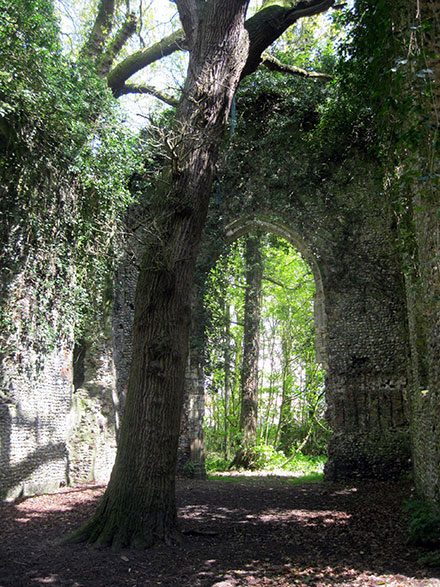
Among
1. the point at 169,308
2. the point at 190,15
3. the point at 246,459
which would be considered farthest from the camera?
the point at 246,459

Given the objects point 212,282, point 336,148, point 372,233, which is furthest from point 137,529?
point 336,148

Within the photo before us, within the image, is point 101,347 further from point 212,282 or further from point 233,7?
point 233,7

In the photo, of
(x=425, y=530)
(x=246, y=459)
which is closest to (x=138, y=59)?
(x=246, y=459)

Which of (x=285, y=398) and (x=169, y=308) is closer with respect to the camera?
(x=169, y=308)

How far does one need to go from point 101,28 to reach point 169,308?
28.2 ft

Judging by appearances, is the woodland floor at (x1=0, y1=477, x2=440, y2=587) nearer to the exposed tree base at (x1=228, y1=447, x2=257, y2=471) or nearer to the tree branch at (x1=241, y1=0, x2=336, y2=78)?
the exposed tree base at (x1=228, y1=447, x2=257, y2=471)

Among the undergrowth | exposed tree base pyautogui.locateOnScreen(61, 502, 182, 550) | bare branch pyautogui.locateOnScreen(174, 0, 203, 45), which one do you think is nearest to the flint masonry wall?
the undergrowth

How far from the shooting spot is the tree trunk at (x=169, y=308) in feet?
14.9

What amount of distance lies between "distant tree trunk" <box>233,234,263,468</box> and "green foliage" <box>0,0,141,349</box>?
6.64 m

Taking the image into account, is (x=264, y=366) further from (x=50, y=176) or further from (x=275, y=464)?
(x=50, y=176)

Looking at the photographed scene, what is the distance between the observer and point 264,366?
1723 centimetres

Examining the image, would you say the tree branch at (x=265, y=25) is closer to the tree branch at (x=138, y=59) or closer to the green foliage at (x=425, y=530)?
the tree branch at (x=138, y=59)

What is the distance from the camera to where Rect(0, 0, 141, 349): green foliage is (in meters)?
4.76

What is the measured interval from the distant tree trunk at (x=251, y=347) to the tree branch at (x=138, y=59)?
15.6 ft
